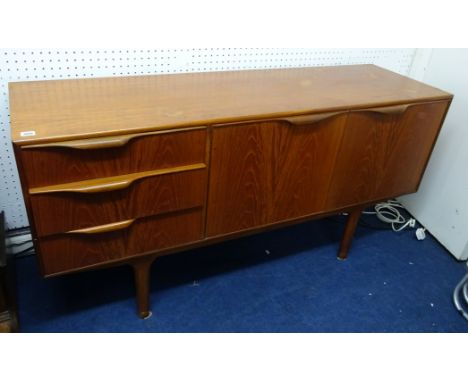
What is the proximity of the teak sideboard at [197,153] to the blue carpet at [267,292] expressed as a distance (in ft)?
0.56

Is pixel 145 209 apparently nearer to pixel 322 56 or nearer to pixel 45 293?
pixel 45 293

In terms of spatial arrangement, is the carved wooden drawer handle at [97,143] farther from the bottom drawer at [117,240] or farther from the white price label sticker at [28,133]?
the bottom drawer at [117,240]

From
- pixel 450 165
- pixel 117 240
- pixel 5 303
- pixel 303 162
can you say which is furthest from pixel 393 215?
pixel 5 303

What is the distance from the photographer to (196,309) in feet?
4.99

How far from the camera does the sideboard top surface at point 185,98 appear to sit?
1.02 m

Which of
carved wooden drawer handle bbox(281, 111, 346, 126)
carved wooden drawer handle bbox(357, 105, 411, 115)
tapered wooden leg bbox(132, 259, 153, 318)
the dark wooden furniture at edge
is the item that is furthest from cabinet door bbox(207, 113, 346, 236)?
the dark wooden furniture at edge

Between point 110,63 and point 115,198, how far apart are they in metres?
0.55

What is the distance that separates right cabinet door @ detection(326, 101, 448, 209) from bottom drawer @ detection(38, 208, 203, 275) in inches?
21.5

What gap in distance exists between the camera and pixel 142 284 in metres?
1.37

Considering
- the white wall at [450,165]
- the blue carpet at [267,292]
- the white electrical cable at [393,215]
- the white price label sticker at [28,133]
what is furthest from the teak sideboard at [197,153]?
the white electrical cable at [393,215]

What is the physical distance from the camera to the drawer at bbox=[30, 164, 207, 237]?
1018mm

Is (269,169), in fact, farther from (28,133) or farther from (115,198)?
(28,133)

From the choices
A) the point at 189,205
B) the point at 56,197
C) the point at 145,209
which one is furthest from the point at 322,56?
the point at 56,197

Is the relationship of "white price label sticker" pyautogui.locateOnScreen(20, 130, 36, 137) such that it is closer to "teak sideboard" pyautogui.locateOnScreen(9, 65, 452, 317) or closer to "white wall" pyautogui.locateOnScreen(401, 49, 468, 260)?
"teak sideboard" pyautogui.locateOnScreen(9, 65, 452, 317)
